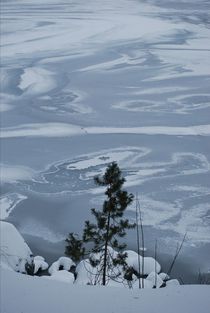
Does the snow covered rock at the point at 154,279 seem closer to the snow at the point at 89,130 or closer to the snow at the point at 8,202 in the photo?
the snow at the point at 8,202

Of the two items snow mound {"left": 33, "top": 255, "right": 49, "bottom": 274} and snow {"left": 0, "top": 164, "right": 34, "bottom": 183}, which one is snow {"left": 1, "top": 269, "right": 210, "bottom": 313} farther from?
snow {"left": 0, "top": 164, "right": 34, "bottom": 183}

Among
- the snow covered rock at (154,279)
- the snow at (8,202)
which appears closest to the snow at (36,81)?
the snow at (8,202)

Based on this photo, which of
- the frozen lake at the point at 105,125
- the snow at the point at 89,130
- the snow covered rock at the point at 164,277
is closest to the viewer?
the snow covered rock at the point at 164,277

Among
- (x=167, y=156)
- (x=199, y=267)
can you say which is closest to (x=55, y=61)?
(x=167, y=156)

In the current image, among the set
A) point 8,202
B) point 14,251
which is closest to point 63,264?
point 14,251

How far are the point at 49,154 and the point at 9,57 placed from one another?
7.35 m

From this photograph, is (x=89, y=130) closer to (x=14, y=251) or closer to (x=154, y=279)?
(x=14, y=251)

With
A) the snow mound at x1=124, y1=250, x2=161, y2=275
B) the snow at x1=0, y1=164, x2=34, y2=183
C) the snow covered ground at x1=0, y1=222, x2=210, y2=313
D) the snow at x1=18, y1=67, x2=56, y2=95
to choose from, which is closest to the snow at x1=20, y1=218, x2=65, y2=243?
the snow mound at x1=124, y1=250, x2=161, y2=275

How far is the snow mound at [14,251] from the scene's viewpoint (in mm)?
6270

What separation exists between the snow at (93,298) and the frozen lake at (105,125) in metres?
3.62

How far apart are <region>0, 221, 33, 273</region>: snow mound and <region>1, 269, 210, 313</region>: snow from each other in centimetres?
337

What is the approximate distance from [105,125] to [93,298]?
805 centimetres

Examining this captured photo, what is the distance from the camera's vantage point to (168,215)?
→ 7391 millimetres

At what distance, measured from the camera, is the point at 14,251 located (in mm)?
6340
